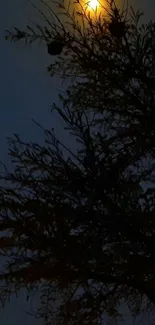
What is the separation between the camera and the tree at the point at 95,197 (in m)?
0.43

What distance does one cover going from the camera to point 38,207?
427 mm

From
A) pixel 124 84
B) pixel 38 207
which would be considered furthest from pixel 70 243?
pixel 124 84

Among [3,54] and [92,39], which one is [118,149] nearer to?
[92,39]

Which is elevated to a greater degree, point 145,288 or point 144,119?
point 144,119

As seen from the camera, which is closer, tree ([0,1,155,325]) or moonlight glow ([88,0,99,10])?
tree ([0,1,155,325])

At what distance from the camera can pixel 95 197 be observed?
44 centimetres

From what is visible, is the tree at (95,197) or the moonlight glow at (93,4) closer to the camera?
the tree at (95,197)

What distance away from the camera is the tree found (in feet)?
1.40

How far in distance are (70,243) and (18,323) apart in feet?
1.51

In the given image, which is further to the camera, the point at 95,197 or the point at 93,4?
the point at 93,4

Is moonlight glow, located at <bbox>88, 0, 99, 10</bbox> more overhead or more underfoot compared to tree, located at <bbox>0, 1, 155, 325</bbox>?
more overhead

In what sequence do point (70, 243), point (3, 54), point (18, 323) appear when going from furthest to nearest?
point (3, 54) → point (18, 323) → point (70, 243)

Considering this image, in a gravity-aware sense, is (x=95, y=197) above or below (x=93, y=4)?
below

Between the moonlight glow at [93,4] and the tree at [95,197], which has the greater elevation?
the moonlight glow at [93,4]
